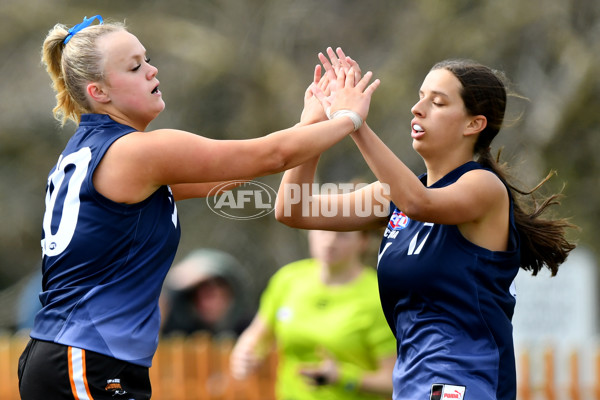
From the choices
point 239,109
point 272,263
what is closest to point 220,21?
point 239,109

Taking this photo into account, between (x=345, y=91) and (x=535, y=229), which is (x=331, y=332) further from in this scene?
(x=345, y=91)

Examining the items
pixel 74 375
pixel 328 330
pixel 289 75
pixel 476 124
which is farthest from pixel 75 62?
pixel 289 75

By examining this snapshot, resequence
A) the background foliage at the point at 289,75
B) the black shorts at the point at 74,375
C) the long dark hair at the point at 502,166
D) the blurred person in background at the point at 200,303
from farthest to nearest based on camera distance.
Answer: the background foliage at the point at 289,75 → the blurred person in background at the point at 200,303 → the long dark hair at the point at 502,166 → the black shorts at the point at 74,375

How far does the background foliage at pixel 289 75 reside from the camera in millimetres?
10664

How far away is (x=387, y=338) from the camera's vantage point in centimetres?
524

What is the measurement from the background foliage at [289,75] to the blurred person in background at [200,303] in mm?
2591

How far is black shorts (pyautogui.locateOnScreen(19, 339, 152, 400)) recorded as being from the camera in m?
3.24

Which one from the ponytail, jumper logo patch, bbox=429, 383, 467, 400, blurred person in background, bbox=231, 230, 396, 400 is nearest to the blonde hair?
the ponytail

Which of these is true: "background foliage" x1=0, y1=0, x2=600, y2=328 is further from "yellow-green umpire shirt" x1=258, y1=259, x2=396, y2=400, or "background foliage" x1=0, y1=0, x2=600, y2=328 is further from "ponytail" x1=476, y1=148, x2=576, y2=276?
"ponytail" x1=476, y1=148, x2=576, y2=276

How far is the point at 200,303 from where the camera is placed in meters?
8.92

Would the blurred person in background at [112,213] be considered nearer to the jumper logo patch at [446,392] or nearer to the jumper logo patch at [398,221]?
the jumper logo patch at [398,221]

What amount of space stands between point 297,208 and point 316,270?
184 cm

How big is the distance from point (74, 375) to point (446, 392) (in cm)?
135

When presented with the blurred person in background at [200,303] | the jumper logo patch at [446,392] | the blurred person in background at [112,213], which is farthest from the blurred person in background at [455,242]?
the blurred person in background at [200,303]
